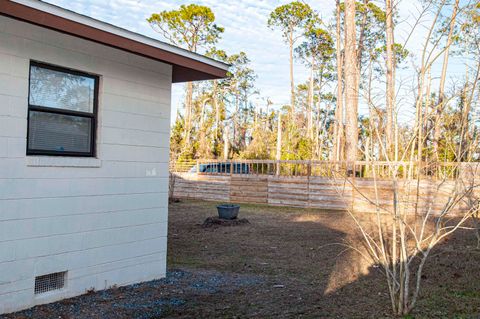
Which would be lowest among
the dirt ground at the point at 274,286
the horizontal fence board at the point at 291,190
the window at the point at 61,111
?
the dirt ground at the point at 274,286

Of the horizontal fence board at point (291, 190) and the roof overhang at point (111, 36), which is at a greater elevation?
the roof overhang at point (111, 36)

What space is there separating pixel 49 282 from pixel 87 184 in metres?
1.09

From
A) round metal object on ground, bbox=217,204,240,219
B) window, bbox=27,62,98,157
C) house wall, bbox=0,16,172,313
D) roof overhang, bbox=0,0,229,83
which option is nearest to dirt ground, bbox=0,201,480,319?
house wall, bbox=0,16,172,313

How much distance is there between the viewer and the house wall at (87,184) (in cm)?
427

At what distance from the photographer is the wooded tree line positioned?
439cm

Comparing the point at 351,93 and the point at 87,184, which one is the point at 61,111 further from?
the point at 351,93

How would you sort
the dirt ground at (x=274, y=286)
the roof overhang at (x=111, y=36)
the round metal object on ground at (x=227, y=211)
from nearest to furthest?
the roof overhang at (x=111, y=36) → the dirt ground at (x=274, y=286) → the round metal object on ground at (x=227, y=211)

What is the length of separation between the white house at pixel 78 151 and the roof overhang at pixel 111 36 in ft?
0.04

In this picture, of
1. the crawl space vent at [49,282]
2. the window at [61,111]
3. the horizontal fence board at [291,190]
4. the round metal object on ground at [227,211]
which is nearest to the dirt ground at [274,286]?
the crawl space vent at [49,282]

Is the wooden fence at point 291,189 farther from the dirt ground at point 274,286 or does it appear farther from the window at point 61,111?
the window at point 61,111

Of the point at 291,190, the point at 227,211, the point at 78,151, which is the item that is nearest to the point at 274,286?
the point at 78,151

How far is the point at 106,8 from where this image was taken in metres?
16.3

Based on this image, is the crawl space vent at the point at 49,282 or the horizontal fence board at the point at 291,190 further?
the horizontal fence board at the point at 291,190

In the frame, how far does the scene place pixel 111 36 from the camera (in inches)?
190
